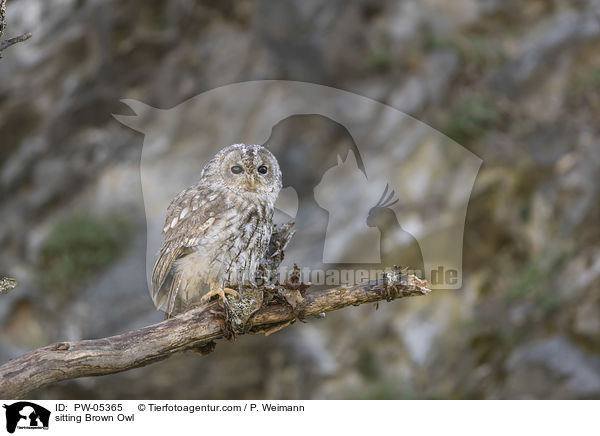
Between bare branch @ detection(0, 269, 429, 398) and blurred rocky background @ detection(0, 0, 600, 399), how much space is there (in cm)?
234

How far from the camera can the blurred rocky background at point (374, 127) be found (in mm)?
3709

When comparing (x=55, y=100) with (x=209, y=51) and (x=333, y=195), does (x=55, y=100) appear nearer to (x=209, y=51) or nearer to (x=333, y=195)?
(x=209, y=51)

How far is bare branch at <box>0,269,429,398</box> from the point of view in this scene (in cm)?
110

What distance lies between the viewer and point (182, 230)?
132cm

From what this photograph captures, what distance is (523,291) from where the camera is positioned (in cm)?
401

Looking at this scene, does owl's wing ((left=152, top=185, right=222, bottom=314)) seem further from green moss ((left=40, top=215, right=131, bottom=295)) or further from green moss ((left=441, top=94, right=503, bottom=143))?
green moss ((left=441, top=94, right=503, bottom=143))

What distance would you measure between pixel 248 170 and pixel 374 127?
9.90 feet

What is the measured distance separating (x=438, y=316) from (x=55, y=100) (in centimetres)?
330
